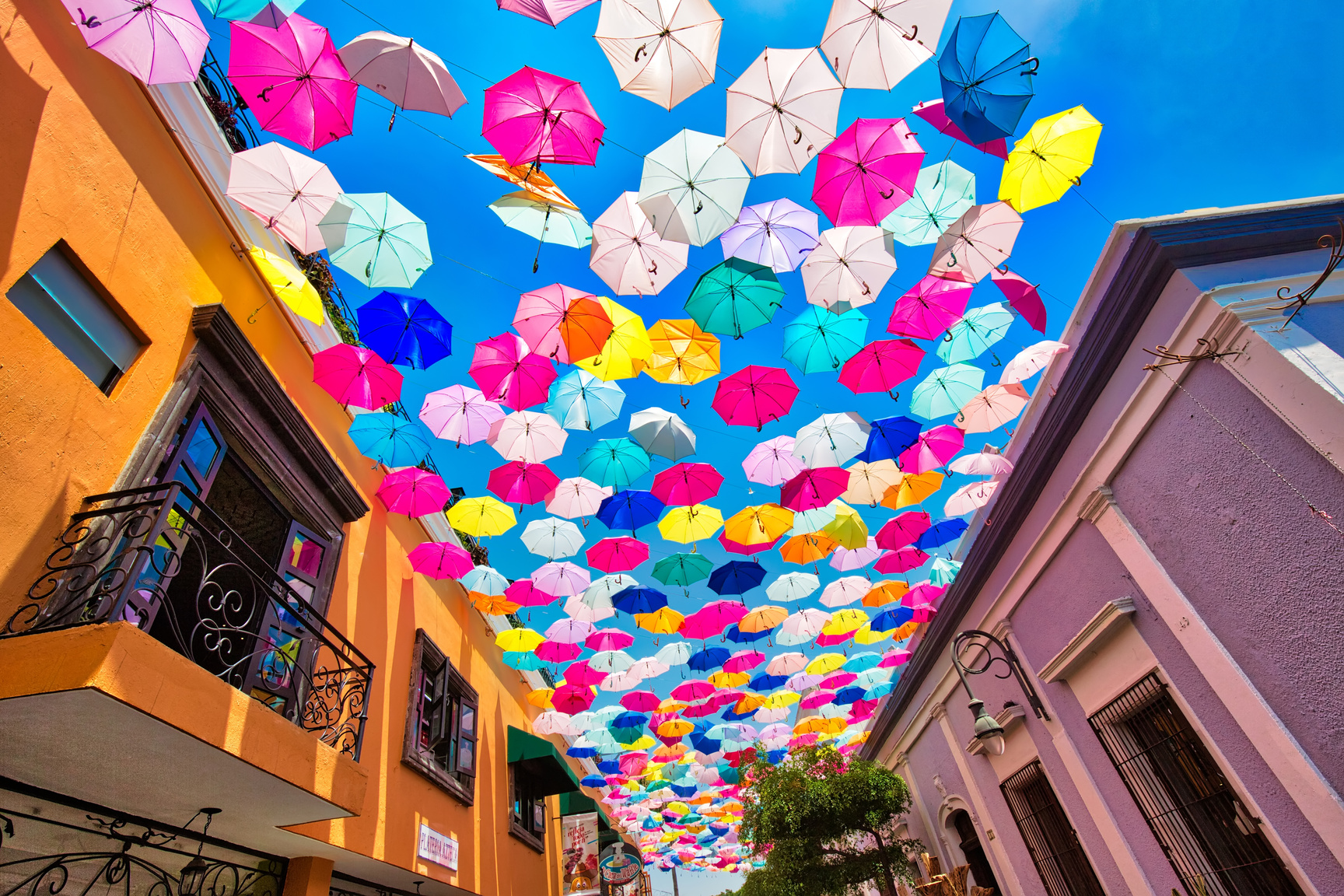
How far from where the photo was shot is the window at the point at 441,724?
317 inches

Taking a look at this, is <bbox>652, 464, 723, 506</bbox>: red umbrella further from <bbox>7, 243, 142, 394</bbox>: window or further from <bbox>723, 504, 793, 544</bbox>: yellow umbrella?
<bbox>7, 243, 142, 394</bbox>: window

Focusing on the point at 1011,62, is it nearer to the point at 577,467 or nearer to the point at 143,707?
the point at 577,467

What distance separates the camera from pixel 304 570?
641cm

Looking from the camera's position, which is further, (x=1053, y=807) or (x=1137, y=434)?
(x=1053, y=807)

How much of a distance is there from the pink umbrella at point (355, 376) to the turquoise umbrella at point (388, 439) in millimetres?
771

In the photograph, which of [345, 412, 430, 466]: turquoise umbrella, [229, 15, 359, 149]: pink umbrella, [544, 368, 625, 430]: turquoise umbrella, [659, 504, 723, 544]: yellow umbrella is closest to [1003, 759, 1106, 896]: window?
[659, 504, 723, 544]: yellow umbrella

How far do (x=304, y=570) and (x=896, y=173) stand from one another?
6620mm

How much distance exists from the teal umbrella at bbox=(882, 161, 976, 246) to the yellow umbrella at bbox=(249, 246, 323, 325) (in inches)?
209

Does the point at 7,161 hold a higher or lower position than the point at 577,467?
lower

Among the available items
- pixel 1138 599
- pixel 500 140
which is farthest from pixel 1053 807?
pixel 500 140

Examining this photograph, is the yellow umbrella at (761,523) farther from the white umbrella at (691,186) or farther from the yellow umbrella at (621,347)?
the white umbrella at (691,186)

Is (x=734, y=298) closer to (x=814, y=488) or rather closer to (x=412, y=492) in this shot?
(x=814, y=488)

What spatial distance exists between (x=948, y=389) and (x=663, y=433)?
11.1ft

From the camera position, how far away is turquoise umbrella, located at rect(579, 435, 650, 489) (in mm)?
7949
